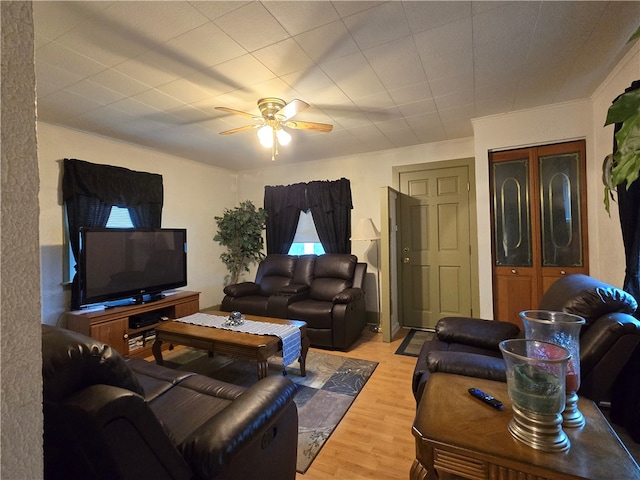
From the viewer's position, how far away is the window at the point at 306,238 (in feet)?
15.4

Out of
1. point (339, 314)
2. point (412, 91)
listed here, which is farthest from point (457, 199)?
point (339, 314)

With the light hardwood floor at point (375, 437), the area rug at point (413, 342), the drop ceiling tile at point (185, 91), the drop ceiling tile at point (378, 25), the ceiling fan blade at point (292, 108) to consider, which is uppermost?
the drop ceiling tile at point (185, 91)

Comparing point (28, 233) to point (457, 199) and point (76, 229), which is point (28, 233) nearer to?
point (76, 229)

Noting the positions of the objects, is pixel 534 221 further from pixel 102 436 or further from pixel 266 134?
pixel 102 436

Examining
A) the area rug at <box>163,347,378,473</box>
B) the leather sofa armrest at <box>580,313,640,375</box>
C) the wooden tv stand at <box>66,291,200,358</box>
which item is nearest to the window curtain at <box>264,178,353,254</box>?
the area rug at <box>163,347,378,473</box>

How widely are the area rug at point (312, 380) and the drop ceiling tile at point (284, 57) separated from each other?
8.32ft

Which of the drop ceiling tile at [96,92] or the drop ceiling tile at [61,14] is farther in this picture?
the drop ceiling tile at [96,92]

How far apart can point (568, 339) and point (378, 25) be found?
73.6 inches

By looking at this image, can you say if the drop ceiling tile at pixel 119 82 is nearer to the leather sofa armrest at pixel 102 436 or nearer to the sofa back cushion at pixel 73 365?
the sofa back cushion at pixel 73 365

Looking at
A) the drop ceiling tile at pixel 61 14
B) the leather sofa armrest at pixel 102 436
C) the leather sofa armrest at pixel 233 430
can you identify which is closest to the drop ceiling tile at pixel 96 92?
the drop ceiling tile at pixel 61 14

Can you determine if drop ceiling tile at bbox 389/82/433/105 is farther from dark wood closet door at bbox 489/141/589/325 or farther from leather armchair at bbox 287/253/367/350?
leather armchair at bbox 287/253/367/350

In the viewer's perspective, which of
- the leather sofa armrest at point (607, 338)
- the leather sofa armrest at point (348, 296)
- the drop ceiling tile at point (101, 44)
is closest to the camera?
the leather sofa armrest at point (607, 338)

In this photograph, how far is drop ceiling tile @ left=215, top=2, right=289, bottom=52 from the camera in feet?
5.21

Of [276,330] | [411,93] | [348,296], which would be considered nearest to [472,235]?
[348,296]
